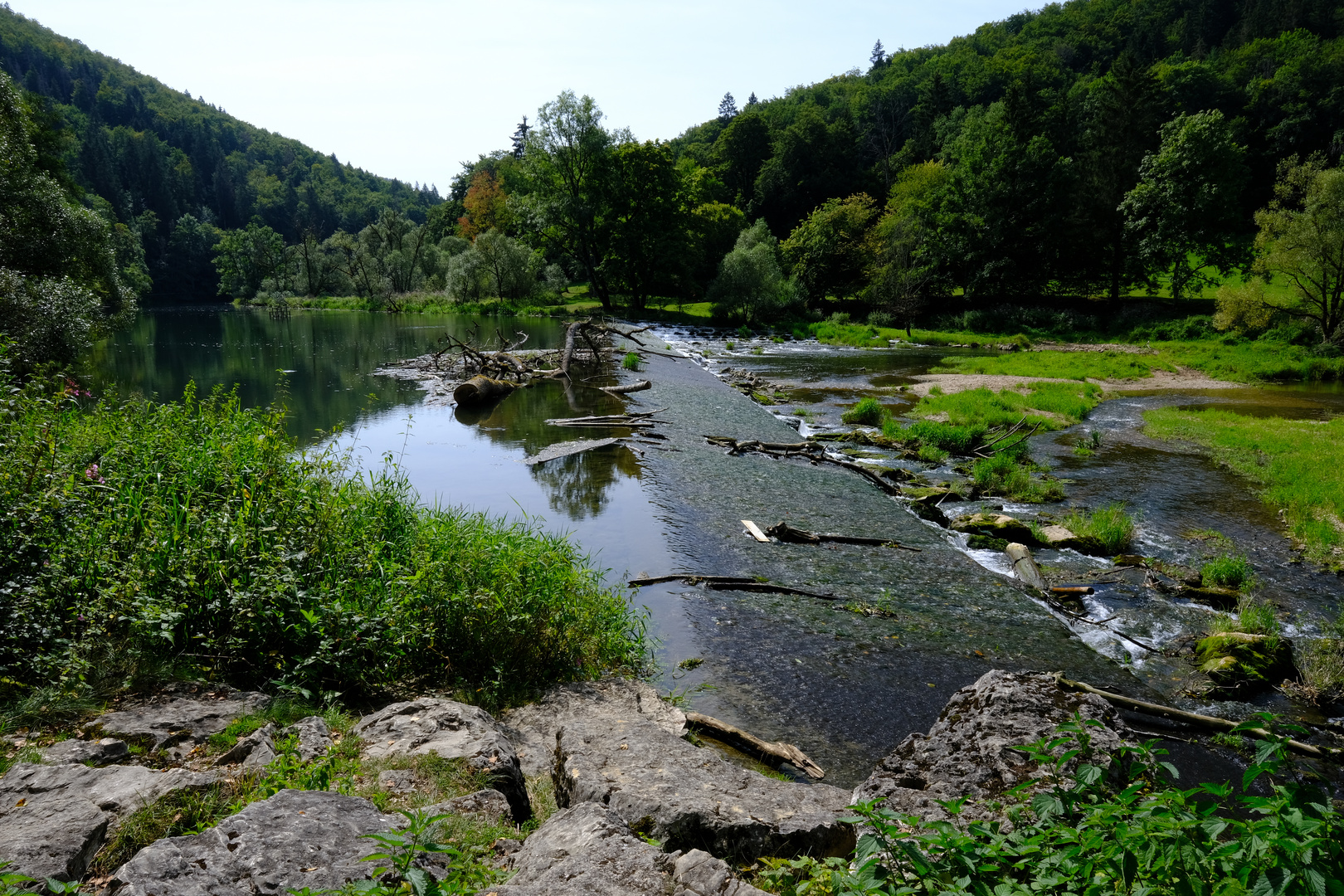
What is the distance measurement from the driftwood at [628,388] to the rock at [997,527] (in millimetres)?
16123

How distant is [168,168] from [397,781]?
628 ft

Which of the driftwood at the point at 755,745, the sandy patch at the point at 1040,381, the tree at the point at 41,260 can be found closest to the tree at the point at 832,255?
the sandy patch at the point at 1040,381

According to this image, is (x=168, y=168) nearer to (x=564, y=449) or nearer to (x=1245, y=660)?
(x=564, y=449)

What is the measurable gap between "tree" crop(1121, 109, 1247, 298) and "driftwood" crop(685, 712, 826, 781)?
6208 centimetres

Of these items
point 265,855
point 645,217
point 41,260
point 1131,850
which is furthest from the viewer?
point 645,217

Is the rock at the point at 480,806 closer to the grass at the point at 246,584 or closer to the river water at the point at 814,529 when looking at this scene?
the grass at the point at 246,584

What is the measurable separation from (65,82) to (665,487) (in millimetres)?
222147

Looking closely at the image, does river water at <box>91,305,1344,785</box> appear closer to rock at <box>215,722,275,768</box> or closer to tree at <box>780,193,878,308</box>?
rock at <box>215,722,275,768</box>

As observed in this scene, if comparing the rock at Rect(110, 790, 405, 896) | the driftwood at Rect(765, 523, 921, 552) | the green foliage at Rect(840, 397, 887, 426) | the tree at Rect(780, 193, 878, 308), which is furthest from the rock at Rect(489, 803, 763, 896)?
the tree at Rect(780, 193, 878, 308)

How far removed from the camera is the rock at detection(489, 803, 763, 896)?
10.9ft

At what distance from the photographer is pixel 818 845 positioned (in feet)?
14.5

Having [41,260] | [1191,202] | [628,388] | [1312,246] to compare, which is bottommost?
[628,388]

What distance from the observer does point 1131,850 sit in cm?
278

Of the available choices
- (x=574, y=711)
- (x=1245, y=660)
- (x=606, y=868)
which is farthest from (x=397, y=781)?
(x=1245, y=660)
